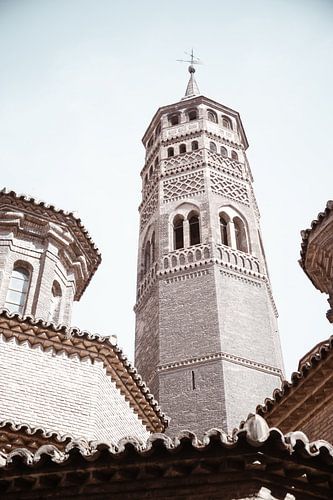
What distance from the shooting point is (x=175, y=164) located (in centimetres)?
2230

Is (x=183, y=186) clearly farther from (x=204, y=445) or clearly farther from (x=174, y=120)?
(x=204, y=445)

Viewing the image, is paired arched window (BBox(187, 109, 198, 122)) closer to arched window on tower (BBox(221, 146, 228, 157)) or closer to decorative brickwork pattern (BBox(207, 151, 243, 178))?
arched window on tower (BBox(221, 146, 228, 157))

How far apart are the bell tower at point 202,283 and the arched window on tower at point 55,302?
16.2 ft

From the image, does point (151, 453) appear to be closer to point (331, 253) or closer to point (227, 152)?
point (331, 253)

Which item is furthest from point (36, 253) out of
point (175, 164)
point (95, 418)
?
point (175, 164)

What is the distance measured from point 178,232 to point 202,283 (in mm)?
2981

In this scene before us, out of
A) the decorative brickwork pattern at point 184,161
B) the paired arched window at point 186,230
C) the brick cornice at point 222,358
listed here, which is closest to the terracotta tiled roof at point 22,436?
the brick cornice at point 222,358

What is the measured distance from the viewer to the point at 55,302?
38.2ft

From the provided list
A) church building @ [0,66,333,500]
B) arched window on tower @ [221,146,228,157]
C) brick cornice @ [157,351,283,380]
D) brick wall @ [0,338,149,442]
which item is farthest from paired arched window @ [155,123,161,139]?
brick wall @ [0,338,149,442]

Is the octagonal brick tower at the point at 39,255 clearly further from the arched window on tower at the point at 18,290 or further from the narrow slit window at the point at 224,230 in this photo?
the narrow slit window at the point at 224,230

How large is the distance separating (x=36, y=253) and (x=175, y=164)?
38.0 feet

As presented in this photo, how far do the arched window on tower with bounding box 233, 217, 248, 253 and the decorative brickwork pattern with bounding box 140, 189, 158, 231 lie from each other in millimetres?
2870

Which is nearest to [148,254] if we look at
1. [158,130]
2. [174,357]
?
[174,357]

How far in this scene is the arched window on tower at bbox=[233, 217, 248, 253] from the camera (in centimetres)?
1990
